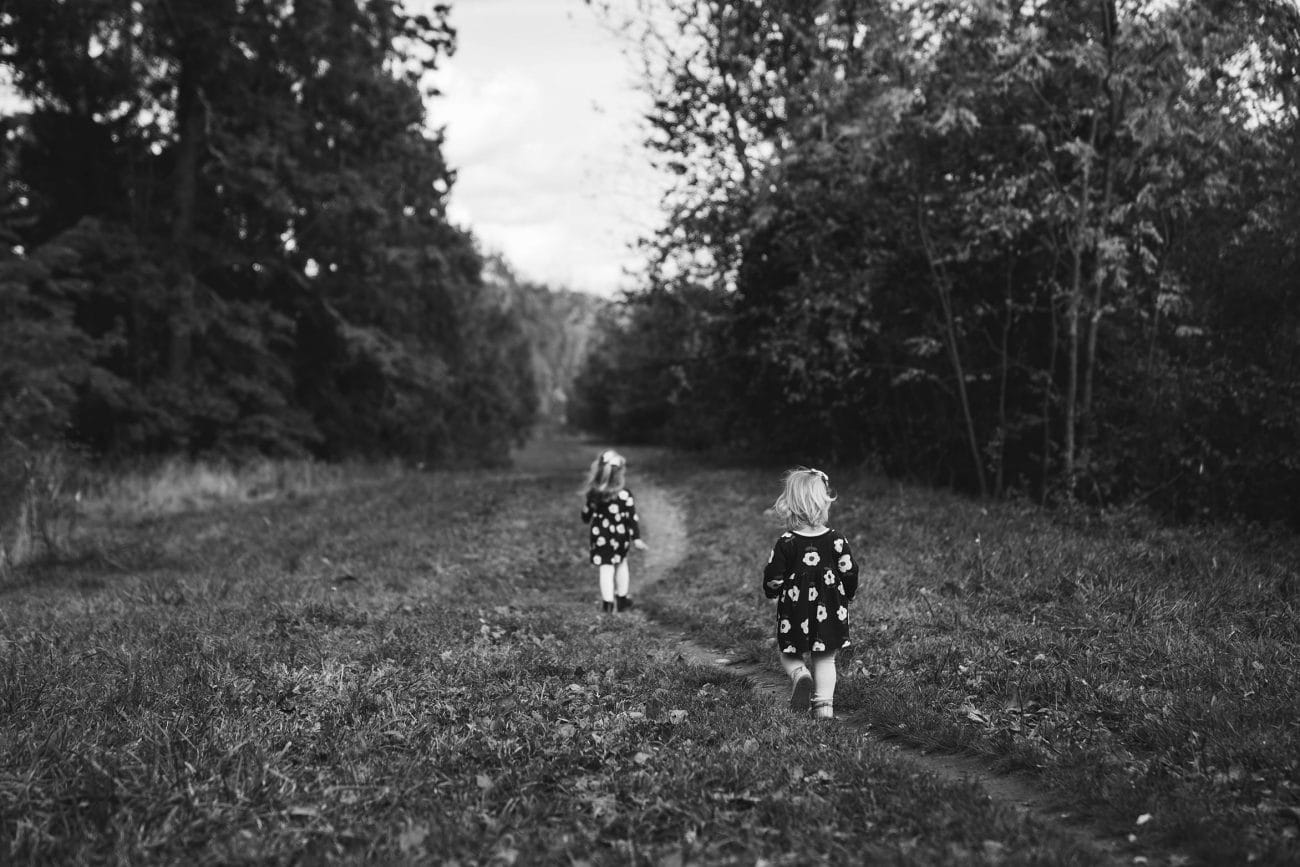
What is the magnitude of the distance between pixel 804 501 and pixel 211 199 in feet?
86.8

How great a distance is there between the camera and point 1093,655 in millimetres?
6676

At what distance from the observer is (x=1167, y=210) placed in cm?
1320

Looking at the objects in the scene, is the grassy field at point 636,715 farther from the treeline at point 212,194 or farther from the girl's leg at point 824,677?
the treeline at point 212,194

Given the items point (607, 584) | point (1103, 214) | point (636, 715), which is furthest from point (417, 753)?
point (1103, 214)

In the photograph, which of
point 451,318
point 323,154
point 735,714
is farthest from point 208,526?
point 451,318

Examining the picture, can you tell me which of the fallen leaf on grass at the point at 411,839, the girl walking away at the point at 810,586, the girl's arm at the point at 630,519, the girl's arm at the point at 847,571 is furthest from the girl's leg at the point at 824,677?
the girl's arm at the point at 630,519

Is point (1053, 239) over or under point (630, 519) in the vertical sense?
over

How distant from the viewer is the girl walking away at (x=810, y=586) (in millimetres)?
6254

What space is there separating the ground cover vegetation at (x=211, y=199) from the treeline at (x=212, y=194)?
0.06m

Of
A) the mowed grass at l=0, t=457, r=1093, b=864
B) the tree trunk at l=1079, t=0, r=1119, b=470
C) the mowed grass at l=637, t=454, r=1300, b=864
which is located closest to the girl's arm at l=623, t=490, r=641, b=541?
the mowed grass at l=637, t=454, r=1300, b=864

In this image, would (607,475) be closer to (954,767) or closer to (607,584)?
(607,584)

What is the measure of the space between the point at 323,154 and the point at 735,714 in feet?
81.8

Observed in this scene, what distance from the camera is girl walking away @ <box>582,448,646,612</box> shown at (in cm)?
1043

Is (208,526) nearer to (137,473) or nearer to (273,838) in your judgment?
(137,473)
